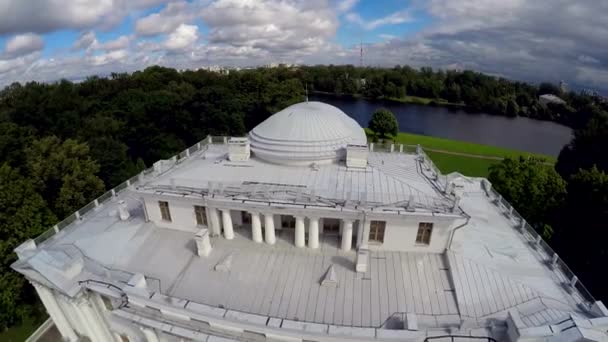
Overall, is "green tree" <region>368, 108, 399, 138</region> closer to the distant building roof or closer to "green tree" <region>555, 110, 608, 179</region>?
"green tree" <region>555, 110, 608, 179</region>

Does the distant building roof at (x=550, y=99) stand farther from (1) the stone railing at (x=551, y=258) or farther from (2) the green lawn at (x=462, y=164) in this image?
(1) the stone railing at (x=551, y=258)

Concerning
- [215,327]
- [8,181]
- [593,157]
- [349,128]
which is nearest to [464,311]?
[215,327]

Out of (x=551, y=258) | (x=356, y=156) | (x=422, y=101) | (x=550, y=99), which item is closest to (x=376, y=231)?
(x=356, y=156)

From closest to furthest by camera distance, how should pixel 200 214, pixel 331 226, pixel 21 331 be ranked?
pixel 200 214 < pixel 331 226 < pixel 21 331

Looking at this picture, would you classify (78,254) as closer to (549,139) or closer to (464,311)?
(464,311)

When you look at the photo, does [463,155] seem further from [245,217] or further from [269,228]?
[269,228]

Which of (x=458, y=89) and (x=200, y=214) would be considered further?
(x=458, y=89)
